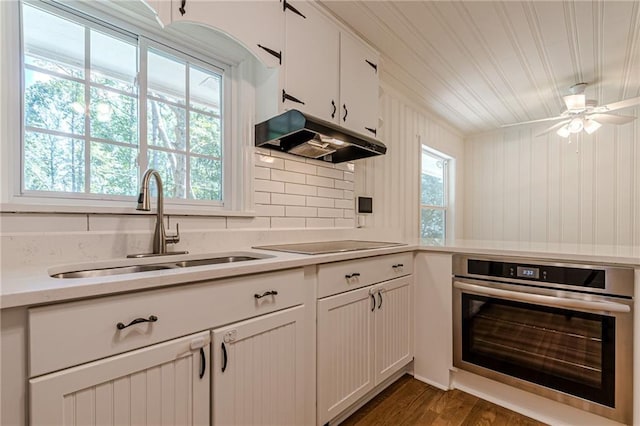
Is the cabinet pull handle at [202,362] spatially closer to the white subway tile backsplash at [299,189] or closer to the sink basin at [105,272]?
the sink basin at [105,272]

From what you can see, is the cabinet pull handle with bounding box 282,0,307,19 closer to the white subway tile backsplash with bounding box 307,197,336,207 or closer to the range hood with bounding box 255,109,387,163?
the range hood with bounding box 255,109,387,163

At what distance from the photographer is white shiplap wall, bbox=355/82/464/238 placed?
272cm

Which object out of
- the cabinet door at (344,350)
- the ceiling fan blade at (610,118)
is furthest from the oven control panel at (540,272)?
the ceiling fan blade at (610,118)

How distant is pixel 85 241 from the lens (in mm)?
1183

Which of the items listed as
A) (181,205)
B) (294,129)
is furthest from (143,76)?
(294,129)

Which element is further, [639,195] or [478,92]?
[639,195]

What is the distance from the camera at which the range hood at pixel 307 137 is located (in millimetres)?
1477

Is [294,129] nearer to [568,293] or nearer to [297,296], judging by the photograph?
[297,296]

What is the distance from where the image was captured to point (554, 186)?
3811 mm

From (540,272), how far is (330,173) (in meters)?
1.41

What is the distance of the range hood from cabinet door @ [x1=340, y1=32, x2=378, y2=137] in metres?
0.21

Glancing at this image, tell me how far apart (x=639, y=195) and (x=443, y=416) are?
3473mm

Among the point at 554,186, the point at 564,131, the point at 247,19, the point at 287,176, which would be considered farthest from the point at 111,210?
the point at 554,186

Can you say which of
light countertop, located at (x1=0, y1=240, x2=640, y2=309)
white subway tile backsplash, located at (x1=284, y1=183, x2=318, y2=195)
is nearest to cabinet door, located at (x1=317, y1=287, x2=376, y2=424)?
light countertop, located at (x1=0, y1=240, x2=640, y2=309)
